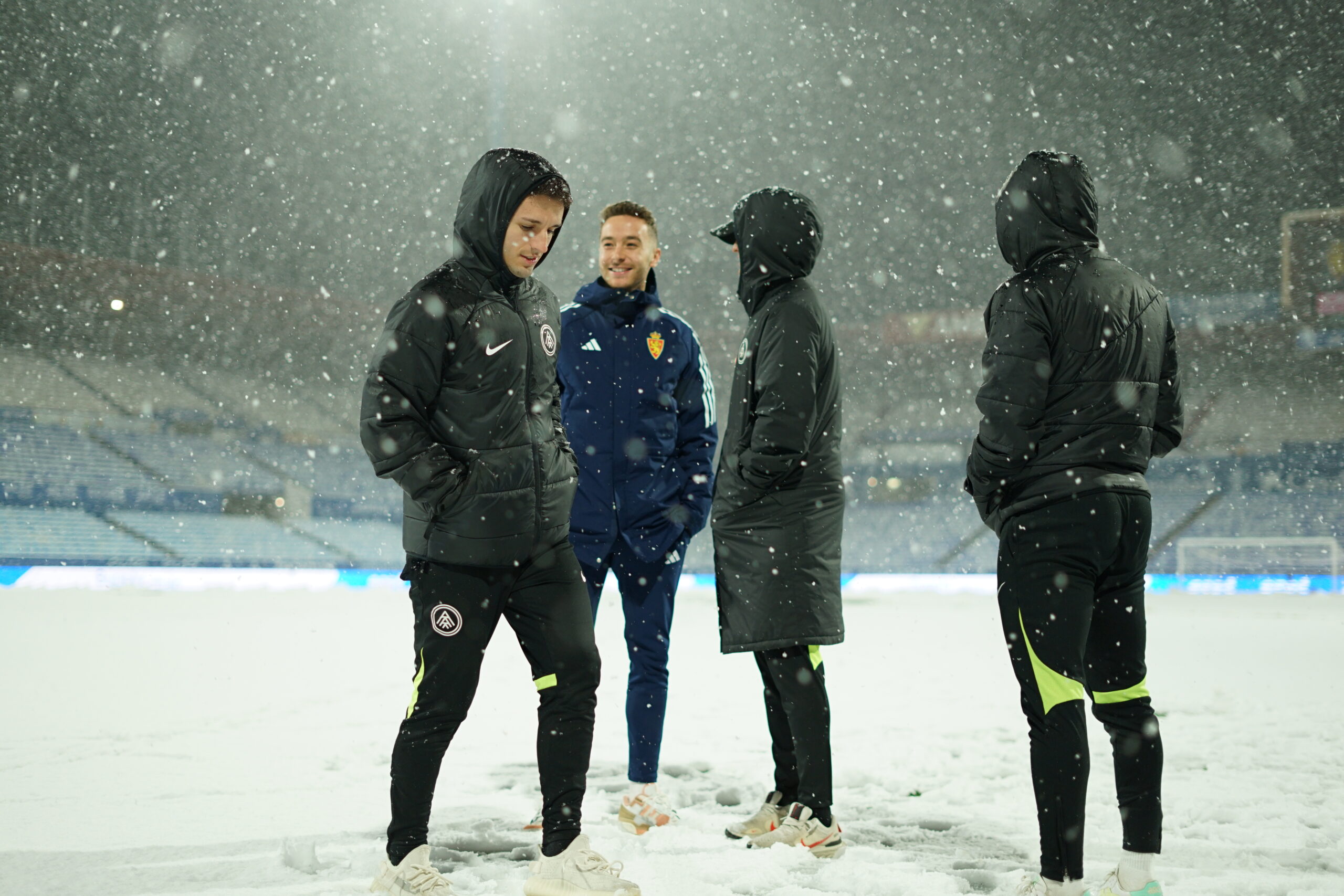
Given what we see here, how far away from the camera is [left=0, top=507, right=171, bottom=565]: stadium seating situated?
15586mm

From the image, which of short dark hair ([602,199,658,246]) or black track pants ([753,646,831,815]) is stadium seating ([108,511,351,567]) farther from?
black track pants ([753,646,831,815])

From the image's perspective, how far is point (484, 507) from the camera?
204 cm

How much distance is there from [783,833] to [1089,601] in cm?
A: 102

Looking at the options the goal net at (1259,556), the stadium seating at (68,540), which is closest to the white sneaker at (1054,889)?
the goal net at (1259,556)

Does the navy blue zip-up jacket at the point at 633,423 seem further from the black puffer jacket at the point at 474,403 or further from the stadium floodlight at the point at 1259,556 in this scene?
the stadium floodlight at the point at 1259,556

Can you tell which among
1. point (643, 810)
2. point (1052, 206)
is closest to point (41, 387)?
point (643, 810)

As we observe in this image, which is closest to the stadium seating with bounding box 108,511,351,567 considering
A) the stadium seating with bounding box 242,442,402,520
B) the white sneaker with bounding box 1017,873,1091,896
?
the stadium seating with bounding box 242,442,402,520

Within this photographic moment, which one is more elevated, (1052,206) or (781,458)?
(1052,206)

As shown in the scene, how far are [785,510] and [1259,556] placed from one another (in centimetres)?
1664

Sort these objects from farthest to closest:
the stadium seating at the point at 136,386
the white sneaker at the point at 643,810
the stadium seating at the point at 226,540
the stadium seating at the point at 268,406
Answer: the stadium seating at the point at 268,406
the stadium seating at the point at 136,386
the stadium seating at the point at 226,540
the white sneaker at the point at 643,810

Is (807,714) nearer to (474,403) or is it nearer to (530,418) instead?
(530,418)

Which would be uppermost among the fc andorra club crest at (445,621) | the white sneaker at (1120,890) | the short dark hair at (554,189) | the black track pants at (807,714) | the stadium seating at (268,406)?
the stadium seating at (268,406)

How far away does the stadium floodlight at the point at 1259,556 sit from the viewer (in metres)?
15.1

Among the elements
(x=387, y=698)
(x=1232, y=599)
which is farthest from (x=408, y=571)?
(x=1232, y=599)
